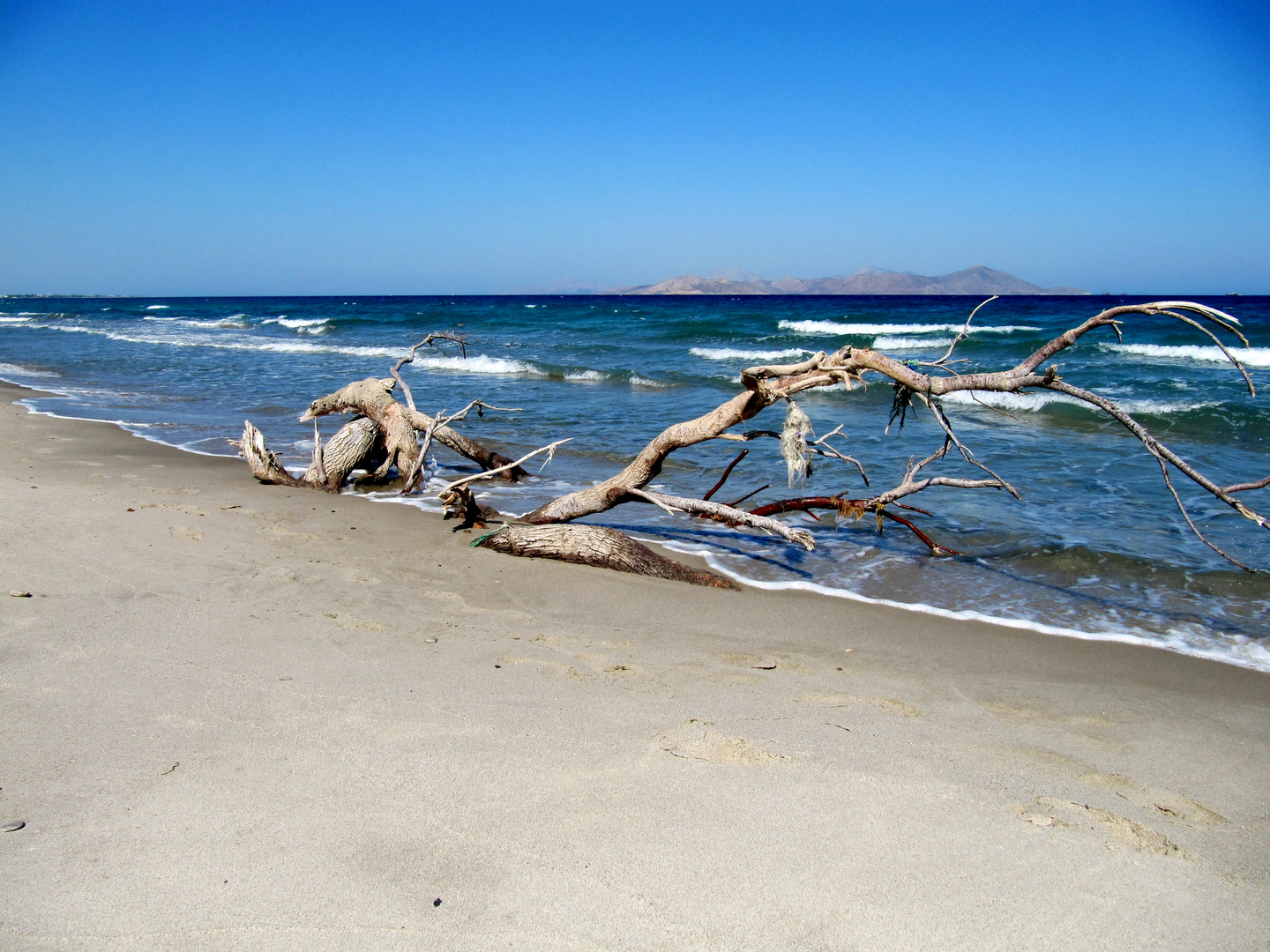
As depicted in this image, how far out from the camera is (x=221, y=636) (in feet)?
11.6

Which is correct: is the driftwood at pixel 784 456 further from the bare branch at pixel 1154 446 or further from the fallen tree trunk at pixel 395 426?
the fallen tree trunk at pixel 395 426

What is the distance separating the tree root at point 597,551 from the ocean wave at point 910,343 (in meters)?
23.2

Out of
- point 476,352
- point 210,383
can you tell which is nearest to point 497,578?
point 210,383

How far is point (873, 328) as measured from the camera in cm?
3291

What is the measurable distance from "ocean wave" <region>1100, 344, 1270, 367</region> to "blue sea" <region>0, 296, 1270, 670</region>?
115mm

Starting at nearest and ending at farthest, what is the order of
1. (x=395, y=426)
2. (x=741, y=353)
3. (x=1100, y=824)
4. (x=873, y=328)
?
1. (x=1100, y=824)
2. (x=395, y=426)
3. (x=741, y=353)
4. (x=873, y=328)

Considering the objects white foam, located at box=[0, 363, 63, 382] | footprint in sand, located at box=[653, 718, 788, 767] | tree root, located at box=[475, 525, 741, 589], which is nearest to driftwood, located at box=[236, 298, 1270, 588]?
tree root, located at box=[475, 525, 741, 589]

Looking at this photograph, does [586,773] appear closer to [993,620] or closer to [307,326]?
[993,620]

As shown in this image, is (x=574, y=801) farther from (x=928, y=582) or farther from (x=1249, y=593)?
(x=1249, y=593)

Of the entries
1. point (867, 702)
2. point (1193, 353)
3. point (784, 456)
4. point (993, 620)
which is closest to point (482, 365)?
point (784, 456)

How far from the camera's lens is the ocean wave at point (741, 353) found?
888 inches

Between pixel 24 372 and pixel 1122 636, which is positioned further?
pixel 24 372

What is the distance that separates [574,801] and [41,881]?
1404 millimetres

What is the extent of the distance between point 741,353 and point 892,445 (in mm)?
14592
